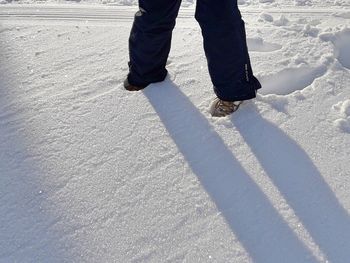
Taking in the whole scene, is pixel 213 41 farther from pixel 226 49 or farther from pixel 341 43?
pixel 341 43

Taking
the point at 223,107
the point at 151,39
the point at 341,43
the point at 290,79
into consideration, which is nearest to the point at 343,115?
the point at 290,79

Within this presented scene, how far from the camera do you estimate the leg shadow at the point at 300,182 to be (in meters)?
1.27

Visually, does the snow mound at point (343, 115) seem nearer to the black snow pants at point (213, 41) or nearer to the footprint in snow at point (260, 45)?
the black snow pants at point (213, 41)

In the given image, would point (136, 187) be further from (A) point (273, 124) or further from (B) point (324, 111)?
(B) point (324, 111)

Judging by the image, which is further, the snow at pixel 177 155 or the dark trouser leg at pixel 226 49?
the dark trouser leg at pixel 226 49

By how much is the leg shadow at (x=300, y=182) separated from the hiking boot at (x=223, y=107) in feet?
0.12

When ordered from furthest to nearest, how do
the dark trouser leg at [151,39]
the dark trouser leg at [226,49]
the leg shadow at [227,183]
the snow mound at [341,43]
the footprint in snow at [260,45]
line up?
the footprint in snow at [260,45], the snow mound at [341,43], the dark trouser leg at [151,39], the dark trouser leg at [226,49], the leg shadow at [227,183]

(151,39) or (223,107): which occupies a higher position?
(151,39)

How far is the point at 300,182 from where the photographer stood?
4.73 feet

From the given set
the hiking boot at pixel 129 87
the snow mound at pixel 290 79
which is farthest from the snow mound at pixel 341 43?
the hiking boot at pixel 129 87

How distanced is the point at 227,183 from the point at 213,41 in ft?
1.75

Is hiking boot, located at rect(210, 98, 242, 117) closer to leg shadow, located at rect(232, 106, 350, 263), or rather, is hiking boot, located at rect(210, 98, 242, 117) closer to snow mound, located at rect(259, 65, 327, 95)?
leg shadow, located at rect(232, 106, 350, 263)

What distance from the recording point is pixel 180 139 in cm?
165

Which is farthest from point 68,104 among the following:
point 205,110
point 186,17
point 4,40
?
point 186,17
